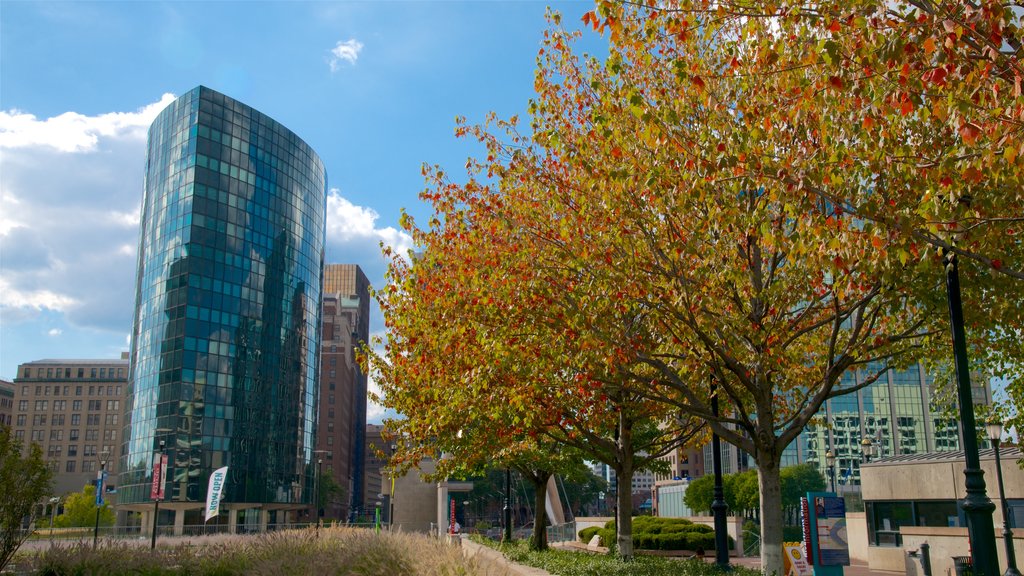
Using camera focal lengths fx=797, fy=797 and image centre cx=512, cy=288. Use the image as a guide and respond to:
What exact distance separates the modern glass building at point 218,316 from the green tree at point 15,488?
7112 cm

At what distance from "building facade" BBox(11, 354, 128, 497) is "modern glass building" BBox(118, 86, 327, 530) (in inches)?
3318

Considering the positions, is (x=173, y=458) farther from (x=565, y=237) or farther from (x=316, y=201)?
(x=565, y=237)

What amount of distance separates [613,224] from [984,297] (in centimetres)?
726

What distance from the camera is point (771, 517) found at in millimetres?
13438

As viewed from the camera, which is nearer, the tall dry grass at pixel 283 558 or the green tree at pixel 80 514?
the tall dry grass at pixel 283 558

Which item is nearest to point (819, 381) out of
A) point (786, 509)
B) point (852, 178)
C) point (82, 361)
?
point (852, 178)

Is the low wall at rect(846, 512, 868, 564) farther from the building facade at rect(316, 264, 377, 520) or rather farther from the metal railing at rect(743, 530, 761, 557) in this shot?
the building facade at rect(316, 264, 377, 520)

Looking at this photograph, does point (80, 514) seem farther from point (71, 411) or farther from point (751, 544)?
point (751, 544)

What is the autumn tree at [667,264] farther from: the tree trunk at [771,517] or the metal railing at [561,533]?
the metal railing at [561,533]

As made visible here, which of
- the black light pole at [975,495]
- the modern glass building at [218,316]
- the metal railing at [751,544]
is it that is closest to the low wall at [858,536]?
the metal railing at [751,544]

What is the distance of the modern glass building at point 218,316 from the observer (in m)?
85.1

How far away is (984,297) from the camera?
14945 mm

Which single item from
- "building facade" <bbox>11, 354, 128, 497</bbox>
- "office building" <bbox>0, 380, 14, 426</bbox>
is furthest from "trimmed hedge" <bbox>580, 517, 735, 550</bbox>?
"office building" <bbox>0, 380, 14, 426</bbox>

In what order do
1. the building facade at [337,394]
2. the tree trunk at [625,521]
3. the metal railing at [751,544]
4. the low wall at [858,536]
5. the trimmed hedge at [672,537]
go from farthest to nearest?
the building facade at [337,394]
the metal railing at [751,544]
the trimmed hedge at [672,537]
the low wall at [858,536]
the tree trunk at [625,521]
